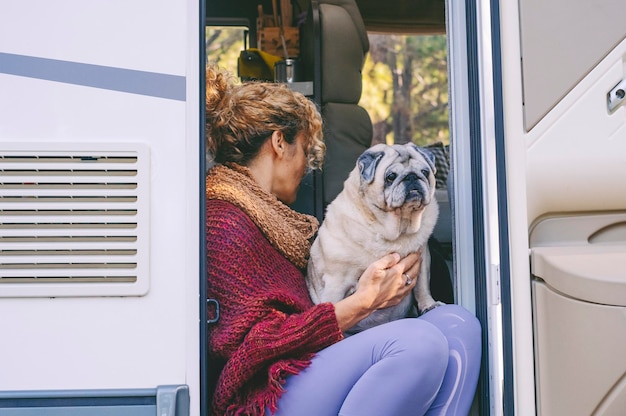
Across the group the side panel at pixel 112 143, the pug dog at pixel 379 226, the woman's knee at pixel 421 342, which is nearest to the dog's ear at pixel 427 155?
the pug dog at pixel 379 226

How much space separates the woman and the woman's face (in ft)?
0.51

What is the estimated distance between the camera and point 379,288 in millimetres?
2564

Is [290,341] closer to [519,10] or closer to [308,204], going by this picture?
[308,204]

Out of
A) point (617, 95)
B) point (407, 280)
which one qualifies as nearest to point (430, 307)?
point (407, 280)

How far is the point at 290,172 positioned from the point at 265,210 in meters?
0.27

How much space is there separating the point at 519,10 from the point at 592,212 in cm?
63

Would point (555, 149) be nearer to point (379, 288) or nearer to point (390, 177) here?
point (390, 177)

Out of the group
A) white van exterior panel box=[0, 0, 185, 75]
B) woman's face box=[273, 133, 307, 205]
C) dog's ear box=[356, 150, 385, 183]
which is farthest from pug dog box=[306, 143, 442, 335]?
white van exterior panel box=[0, 0, 185, 75]

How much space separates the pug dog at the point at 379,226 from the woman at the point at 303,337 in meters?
0.06

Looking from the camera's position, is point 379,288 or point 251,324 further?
point 379,288

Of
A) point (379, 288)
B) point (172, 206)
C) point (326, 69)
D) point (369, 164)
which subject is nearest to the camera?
point (172, 206)

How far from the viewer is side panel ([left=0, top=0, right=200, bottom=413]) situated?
2.14 meters

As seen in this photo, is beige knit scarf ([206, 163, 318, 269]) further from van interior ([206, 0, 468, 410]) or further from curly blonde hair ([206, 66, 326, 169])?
van interior ([206, 0, 468, 410])

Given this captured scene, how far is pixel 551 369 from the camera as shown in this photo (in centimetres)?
219
